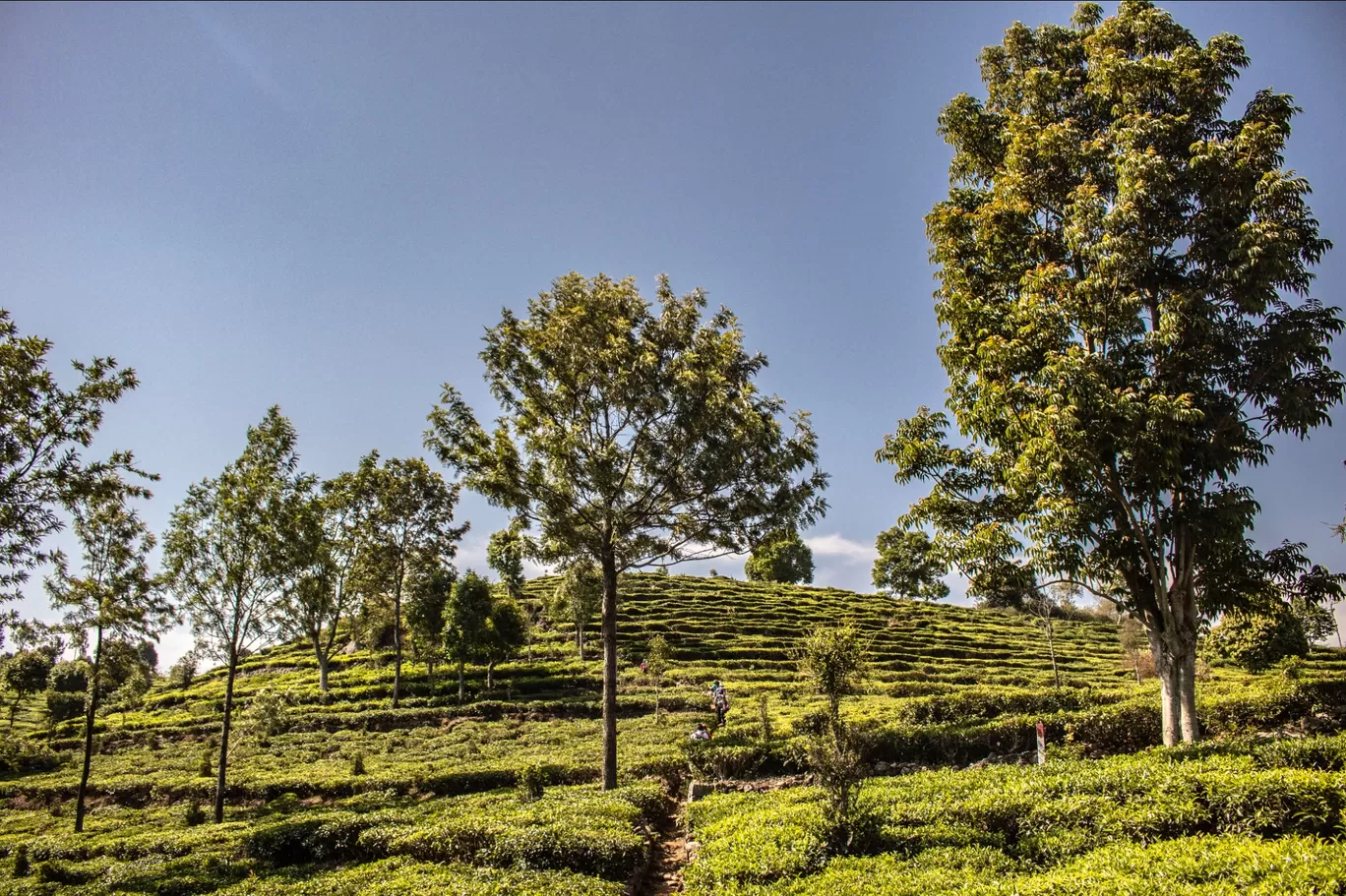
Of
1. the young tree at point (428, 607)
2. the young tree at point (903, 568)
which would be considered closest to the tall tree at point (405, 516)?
the young tree at point (428, 607)

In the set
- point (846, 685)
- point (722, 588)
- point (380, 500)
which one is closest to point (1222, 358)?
point (846, 685)

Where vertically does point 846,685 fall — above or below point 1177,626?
below

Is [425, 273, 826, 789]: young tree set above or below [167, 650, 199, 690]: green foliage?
above

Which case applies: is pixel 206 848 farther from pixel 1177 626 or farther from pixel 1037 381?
pixel 1177 626

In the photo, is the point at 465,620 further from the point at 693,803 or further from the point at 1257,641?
the point at 1257,641

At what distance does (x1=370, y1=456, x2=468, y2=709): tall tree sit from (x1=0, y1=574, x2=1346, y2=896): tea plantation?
856 centimetres

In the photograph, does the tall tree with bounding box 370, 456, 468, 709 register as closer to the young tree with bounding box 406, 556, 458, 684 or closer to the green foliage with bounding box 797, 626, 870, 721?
the young tree with bounding box 406, 556, 458, 684

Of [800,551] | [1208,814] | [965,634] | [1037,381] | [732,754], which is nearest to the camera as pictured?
[1208,814]

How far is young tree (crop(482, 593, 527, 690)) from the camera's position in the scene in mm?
45281

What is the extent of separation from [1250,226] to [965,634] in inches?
2247

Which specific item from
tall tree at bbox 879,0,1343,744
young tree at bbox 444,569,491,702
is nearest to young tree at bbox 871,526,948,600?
young tree at bbox 444,569,491,702

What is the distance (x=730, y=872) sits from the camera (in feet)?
32.3

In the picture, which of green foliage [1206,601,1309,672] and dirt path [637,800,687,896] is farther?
green foliage [1206,601,1309,672]

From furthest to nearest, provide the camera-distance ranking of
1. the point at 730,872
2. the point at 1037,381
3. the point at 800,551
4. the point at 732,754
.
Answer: the point at 800,551
the point at 732,754
the point at 1037,381
the point at 730,872
